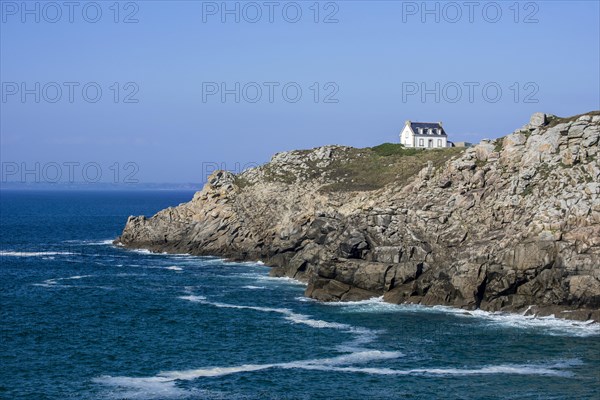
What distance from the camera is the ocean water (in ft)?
182

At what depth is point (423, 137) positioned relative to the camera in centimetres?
15650

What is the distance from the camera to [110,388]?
181ft

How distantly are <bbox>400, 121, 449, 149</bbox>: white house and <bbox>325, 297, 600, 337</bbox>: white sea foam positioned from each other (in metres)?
73.8

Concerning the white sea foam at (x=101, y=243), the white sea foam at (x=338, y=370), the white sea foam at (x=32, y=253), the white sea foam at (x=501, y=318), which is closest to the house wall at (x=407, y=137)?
the white sea foam at (x=101, y=243)

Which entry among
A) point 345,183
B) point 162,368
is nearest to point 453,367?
point 162,368

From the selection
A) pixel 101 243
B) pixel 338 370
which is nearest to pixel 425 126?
pixel 101 243

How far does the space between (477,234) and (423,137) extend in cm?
6991

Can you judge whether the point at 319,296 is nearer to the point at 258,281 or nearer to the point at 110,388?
the point at 258,281

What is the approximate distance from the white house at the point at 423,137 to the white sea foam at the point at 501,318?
73848 millimetres

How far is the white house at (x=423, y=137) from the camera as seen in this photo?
156125 millimetres

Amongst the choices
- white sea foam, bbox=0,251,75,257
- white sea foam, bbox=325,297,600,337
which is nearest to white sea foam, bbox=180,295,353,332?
white sea foam, bbox=325,297,600,337

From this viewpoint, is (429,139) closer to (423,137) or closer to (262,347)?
(423,137)

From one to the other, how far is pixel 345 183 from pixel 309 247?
3059 centimetres

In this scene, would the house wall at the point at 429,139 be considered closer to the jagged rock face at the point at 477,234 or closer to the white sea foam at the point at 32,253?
the jagged rock face at the point at 477,234
